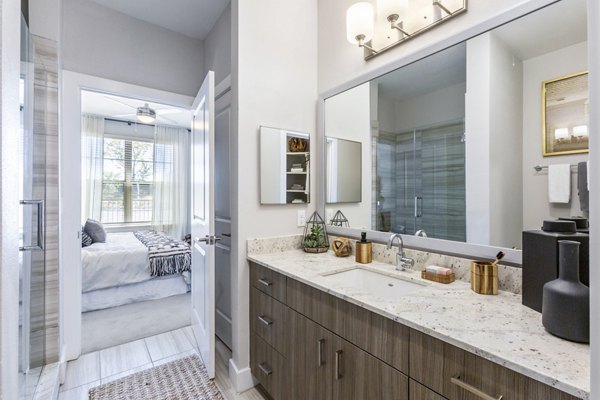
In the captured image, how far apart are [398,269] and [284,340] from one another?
73 centimetres

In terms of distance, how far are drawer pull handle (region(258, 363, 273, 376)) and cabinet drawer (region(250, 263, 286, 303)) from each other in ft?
1.44

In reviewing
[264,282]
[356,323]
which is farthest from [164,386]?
[356,323]

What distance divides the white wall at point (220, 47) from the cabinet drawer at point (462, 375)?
7.65 ft

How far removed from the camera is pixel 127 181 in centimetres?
585

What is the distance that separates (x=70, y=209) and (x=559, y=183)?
9.74 feet

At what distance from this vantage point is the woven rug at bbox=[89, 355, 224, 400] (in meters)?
1.82

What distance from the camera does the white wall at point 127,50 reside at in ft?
7.52

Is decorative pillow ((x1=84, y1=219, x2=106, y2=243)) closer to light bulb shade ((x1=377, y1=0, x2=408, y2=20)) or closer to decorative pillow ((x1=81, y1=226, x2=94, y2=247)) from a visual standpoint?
decorative pillow ((x1=81, y1=226, x2=94, y2=247))

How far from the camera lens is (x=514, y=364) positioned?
70 centimetres

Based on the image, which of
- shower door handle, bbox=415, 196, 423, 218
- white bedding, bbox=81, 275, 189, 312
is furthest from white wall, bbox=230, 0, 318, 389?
white bedding, bbox=81, 275, 189, 312

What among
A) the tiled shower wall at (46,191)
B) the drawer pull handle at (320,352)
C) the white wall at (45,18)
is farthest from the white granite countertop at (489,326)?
the white wall at (45,18)

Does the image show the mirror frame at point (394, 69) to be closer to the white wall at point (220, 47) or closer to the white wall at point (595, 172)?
the white wall at point (595, 172)

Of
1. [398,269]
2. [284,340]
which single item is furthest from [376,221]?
[284,340]

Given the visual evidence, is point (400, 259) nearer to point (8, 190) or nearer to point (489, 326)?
point (489, 326)
